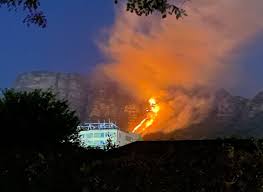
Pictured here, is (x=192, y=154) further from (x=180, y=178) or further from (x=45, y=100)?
(x=45, y=100)

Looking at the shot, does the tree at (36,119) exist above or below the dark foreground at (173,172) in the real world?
above

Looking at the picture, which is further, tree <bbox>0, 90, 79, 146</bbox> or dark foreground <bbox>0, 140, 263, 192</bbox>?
tree <bbox>0, 90, 79, 146</bbox>

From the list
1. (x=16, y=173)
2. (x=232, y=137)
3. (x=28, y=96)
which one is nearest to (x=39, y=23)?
(x=16, y=173)

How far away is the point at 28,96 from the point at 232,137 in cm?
3023

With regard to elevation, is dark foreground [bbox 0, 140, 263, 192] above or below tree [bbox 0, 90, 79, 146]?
below

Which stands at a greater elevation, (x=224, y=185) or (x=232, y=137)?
(x=232, y=137)

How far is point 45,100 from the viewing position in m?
41.8

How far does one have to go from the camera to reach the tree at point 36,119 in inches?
1256

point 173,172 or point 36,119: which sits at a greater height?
point 36,119

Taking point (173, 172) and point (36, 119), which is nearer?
point (173, 172)

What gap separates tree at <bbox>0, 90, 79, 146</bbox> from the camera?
105ft

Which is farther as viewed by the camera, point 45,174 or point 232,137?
point 232,137

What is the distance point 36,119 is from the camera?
35719 millimetres

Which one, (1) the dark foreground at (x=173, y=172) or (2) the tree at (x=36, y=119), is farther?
(2) the tree at (x=36, y=119)
